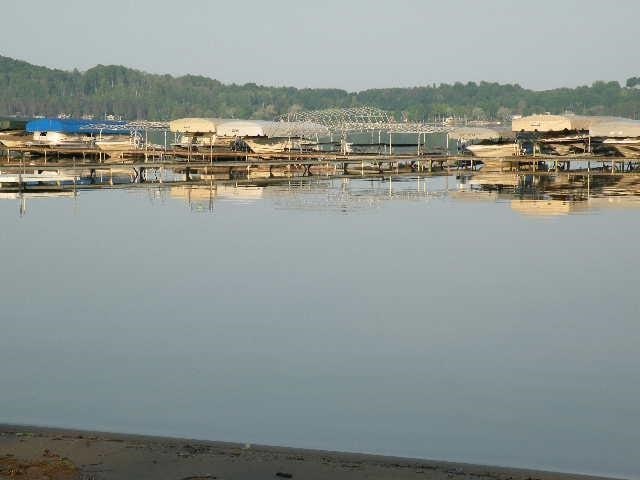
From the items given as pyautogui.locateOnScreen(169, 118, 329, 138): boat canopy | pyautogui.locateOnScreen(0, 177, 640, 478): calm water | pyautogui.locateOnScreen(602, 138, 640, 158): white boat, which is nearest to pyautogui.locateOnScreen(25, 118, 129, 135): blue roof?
pyautogui.locateOnScreen(169, 118, 329, 138): boat canopy

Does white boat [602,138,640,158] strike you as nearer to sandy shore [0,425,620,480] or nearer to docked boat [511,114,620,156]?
docked boat [511,114,620,156]

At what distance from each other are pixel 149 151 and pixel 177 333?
155ft

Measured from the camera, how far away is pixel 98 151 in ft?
204

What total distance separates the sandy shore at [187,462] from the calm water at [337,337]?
0.70 metres

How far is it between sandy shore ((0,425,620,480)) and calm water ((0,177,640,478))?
703 millimetres

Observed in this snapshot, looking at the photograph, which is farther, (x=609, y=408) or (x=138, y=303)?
(x=138, y=303)

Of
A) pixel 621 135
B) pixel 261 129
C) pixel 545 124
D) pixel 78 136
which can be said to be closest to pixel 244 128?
pixel 261 129

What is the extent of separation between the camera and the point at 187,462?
32.6 feet

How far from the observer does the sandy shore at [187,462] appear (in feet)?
31.2

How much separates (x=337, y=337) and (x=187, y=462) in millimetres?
7079

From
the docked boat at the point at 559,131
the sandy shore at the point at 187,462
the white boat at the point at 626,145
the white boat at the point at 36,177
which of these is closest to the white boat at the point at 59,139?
Result: the white boat at the point at 36,177

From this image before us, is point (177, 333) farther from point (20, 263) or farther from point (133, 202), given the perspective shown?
point (133, 202)

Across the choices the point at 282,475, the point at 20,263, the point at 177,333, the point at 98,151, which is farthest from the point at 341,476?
the point at 98,151

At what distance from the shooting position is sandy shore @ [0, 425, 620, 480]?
9.51 m
